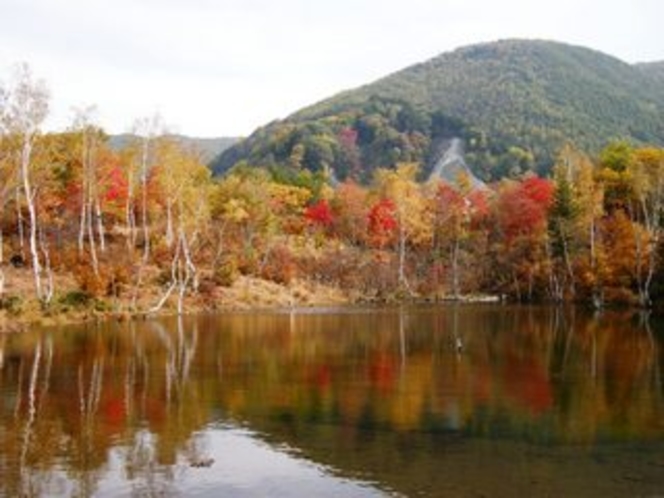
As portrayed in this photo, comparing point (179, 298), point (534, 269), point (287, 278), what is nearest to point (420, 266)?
point (534, 269)

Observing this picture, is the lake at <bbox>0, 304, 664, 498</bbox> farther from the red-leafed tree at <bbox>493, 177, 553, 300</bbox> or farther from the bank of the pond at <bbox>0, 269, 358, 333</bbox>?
the red-leafed tree at <bbox>493, 177, 553, 300</bbox>

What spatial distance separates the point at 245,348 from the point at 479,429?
63.2 feet

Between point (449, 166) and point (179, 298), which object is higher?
point (449, 166)

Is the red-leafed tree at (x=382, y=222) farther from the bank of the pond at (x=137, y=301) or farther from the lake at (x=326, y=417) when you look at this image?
the lake at (x=326, y=417)

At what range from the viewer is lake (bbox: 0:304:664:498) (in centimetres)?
1541

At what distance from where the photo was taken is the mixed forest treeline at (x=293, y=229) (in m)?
58.9

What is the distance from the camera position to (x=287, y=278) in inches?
3130

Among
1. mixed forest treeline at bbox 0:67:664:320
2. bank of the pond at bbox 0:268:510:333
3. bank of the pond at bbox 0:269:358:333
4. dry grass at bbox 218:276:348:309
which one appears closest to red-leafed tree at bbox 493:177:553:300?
mixed forest treeline at bbox 0:67:664:320

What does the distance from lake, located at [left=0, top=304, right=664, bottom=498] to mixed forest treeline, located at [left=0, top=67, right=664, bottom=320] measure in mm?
17692

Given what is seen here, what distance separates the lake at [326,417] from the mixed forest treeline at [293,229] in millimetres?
17692

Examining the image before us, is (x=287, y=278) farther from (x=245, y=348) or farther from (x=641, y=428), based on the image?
(x=641, y=428)

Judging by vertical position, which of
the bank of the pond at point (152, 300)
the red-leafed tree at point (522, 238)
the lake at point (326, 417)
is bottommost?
the lake at point (326, 417)

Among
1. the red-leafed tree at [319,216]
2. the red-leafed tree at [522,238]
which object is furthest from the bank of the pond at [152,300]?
the red-leafed tree at [319,216]

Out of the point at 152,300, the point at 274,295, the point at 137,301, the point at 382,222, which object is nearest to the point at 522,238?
the point at 382,222
